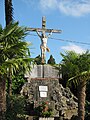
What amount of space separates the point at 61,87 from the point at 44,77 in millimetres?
1234

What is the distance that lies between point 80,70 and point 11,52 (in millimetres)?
3533

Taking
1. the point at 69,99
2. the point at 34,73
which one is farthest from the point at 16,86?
the point at 69,99

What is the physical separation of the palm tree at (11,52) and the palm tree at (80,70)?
2.38 m

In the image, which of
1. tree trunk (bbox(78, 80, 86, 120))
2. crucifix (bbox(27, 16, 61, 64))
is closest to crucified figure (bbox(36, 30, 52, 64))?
crucifix (bbox(27, 16, 61, 64))

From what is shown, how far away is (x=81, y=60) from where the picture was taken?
653 inches

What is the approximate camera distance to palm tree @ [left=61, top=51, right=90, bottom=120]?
16406 millimetres

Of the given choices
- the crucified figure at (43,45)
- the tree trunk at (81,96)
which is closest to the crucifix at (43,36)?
the crucified figure at (43,45)

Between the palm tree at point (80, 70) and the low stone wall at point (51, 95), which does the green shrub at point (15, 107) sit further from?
the palm tree at point (80, 70)

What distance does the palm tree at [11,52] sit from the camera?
14305mm

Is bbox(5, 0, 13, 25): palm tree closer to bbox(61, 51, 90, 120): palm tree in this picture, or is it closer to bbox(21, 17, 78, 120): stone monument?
bbox(21, 17, 78, 120): stone monument

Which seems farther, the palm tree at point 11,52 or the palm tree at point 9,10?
the palm tree at point 9,10

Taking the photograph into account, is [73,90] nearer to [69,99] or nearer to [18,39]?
[69,99]

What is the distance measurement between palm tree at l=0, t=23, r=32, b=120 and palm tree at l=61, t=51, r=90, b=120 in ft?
7.79

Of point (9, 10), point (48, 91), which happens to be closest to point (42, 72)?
point (48, 91)
